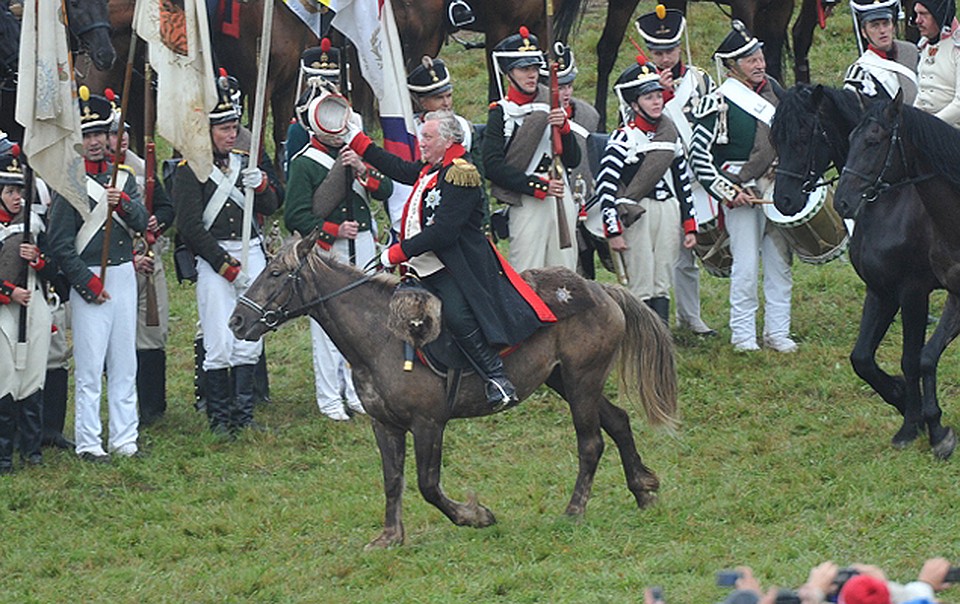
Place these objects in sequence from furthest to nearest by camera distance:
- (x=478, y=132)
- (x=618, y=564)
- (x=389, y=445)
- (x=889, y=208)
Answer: (x=478, y=132), (x=889, y=208), (x=389, y=445), (x=618, y=564)

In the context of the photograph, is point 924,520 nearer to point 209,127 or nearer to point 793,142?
point 793,142

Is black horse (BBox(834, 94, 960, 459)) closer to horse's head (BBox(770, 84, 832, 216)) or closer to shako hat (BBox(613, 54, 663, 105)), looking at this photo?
horse's head (BBox(770, 84, 832, 216))

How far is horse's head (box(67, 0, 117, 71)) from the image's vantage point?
1278cm

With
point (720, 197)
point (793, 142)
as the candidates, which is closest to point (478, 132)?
point (720, 197)

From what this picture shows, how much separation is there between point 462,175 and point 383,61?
2.47m

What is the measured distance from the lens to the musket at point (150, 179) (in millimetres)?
11445

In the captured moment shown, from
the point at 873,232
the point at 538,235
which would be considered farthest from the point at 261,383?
the point at 873,232

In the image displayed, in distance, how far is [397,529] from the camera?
9.55 metres

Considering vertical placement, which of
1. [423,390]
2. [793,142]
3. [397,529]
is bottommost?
[397,529]

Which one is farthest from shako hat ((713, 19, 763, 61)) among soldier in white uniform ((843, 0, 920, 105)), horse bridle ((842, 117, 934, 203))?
horse bridle ((842, 117, 934, 203))

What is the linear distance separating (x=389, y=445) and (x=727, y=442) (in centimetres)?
292

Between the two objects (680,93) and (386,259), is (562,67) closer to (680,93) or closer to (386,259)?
(680,93)

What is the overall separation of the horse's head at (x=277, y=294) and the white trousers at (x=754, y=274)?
4.81 m

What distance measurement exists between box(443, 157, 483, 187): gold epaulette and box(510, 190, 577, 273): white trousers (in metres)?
3.64
